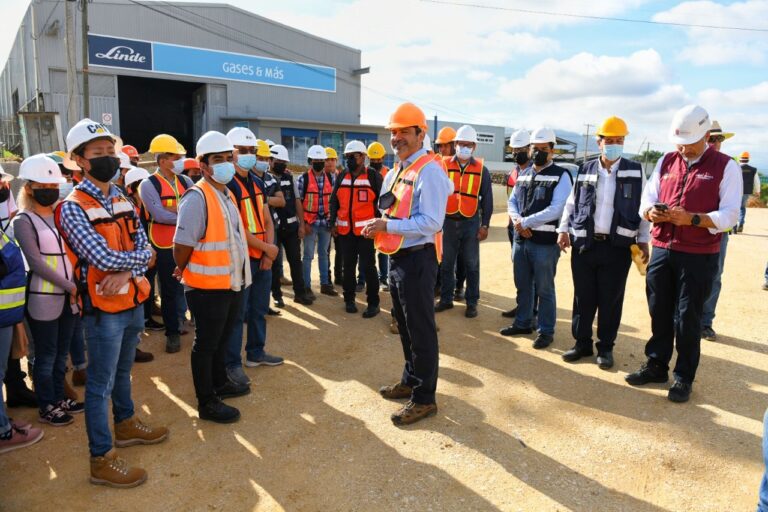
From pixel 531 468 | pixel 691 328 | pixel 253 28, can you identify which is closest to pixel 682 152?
pixel 691 328

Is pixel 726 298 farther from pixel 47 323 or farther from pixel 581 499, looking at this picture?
pixel 47 323

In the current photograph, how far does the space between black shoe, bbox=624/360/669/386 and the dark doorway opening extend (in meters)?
26.7

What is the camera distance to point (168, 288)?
5.11 metres

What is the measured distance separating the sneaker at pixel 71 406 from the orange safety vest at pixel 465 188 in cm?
442

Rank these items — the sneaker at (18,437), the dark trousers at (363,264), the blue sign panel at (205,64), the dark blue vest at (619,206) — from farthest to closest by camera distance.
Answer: the blue sign panel at (205,64) → the dark trousers at (363,264) → the dark blue vest at (619,206) → the sneaker at (18,437)

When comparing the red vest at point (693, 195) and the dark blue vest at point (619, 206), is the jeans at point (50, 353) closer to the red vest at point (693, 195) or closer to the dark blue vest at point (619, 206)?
the dark blue vest at point (619, 206)

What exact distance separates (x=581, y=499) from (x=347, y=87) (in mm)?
29152

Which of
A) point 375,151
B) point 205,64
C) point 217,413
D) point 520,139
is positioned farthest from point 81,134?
point 205,64

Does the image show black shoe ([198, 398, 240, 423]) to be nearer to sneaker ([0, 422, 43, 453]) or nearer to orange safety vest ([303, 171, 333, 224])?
sneaker ([0, 422, 43, 453])

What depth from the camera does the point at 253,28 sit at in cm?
2509

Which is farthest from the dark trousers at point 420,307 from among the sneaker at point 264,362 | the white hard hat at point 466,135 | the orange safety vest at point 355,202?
the white hard hat at point 466,135

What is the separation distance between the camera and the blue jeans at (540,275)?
17.4 ft

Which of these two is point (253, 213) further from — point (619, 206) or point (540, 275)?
point (619, 206)

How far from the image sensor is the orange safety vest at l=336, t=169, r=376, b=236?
6.53m
